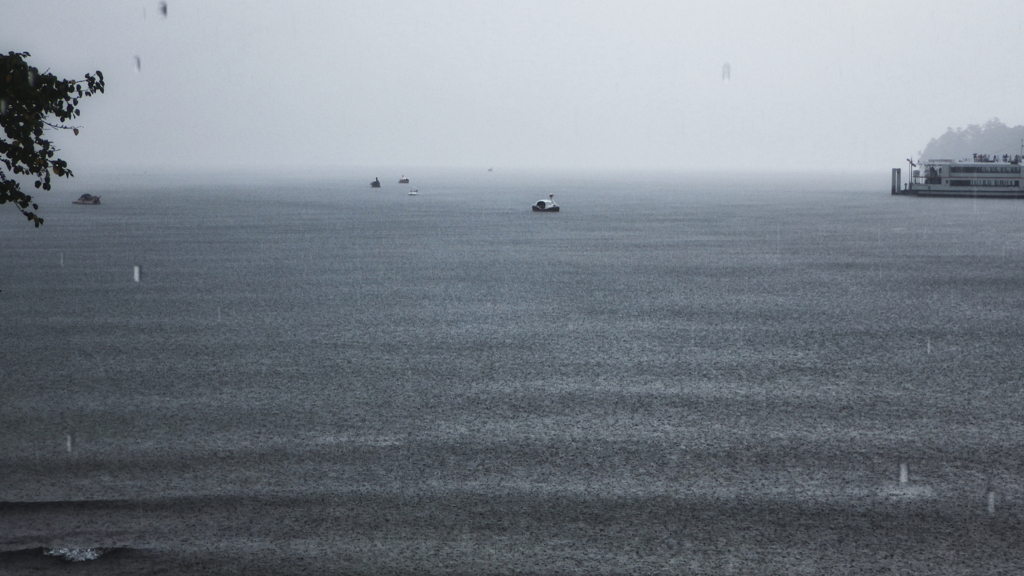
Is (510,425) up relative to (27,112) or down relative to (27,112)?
down

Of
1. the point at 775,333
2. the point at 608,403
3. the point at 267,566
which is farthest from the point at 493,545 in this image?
the point at 775,333

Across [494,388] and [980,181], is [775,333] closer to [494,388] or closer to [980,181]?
[494,388]

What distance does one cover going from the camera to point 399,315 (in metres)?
32.9

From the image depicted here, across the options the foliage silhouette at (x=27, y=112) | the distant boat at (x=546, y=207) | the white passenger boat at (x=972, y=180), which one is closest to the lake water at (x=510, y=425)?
the foliage silhouette at (x=27, y=112)

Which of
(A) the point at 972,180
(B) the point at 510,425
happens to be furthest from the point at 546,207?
(B) the point at 510,425

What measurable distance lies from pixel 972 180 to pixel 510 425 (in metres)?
164

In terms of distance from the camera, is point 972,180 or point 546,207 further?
point 972,180

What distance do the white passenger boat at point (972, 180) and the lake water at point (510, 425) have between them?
12606cm

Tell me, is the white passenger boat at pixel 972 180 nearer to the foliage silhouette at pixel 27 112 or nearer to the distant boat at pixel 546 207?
the distant boat at pixel 546 207

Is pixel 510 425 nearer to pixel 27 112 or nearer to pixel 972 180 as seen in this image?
pixel 27 112

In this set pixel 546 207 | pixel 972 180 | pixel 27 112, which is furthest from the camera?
pixel 972 180

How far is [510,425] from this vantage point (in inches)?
694

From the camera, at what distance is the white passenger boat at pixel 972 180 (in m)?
154

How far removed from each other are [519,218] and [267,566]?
97.2 m
